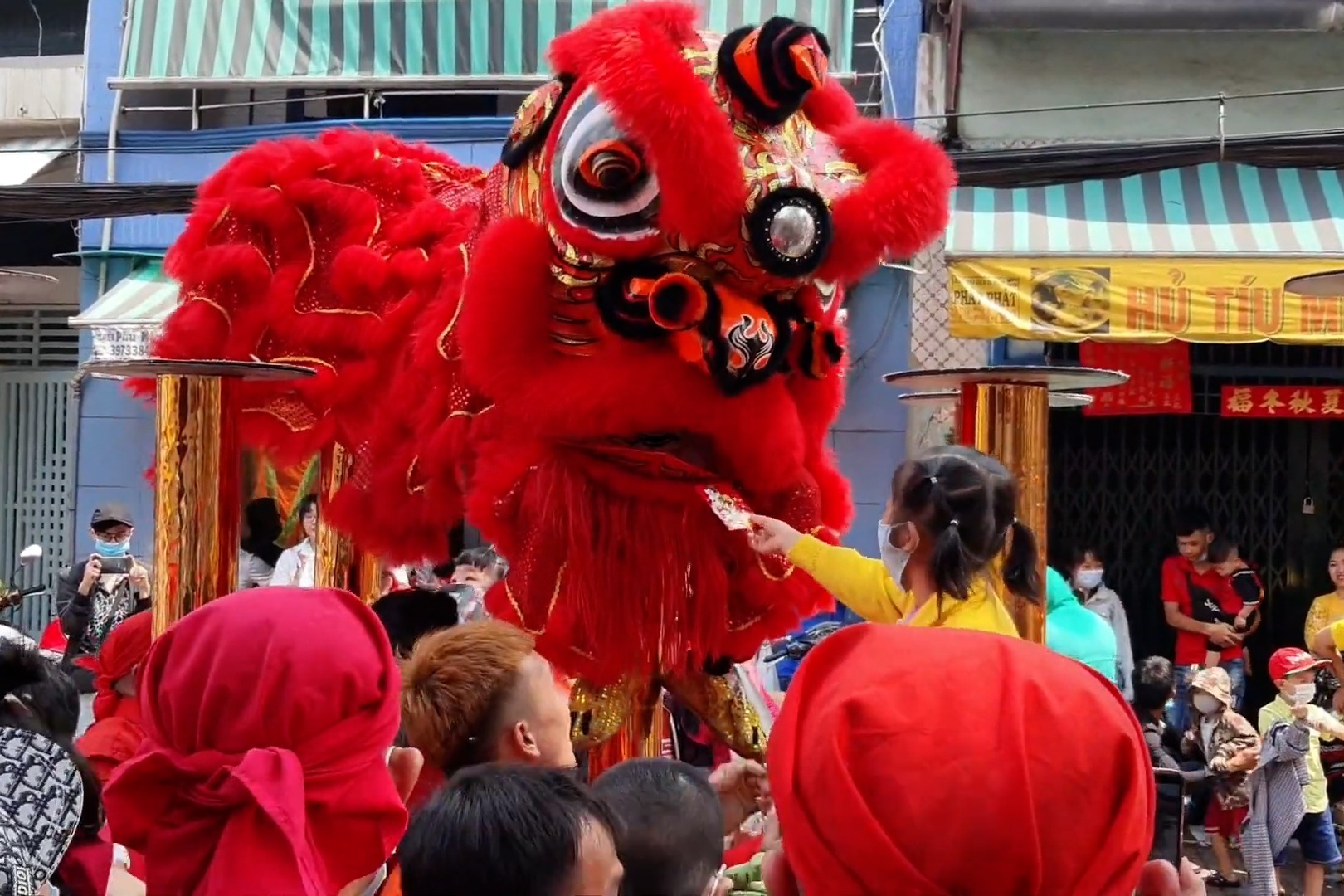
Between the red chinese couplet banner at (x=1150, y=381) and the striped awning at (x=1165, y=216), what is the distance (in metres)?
0.62

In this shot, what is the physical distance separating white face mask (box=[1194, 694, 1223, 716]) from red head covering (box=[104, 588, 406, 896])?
465 centimetres

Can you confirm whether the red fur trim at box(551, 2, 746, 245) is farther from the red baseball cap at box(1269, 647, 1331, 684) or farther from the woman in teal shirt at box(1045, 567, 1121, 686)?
Answer: the red baseball cap at box(1269, 647, 1331, 684)

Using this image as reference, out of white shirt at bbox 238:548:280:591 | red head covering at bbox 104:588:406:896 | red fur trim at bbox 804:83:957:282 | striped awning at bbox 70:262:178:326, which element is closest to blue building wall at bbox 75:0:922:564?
striped awning at bbox 70:262:178:326

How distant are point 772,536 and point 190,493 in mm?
1117

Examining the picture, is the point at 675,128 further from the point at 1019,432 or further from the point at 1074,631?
the point at 1074,631

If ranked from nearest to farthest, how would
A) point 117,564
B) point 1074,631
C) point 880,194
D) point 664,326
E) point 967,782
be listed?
point 967,782
point 664,326
point 880,194
point 1074,631
point 117,564

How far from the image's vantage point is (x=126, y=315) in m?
7.78

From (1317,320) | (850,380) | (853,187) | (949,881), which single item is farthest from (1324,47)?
(949,881)

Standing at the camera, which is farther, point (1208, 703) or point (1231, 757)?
point (1208, 703)

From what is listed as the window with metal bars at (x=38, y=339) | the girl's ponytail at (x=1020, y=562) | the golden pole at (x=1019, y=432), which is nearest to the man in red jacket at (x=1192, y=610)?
the golden pole at (x=1019, y=432)

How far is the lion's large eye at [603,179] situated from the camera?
2463 mm

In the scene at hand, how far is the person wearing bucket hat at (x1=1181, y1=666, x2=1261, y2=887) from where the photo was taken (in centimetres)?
549

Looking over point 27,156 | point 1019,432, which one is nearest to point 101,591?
point 27,156

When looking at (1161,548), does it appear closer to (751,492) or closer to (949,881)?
(751,492)
